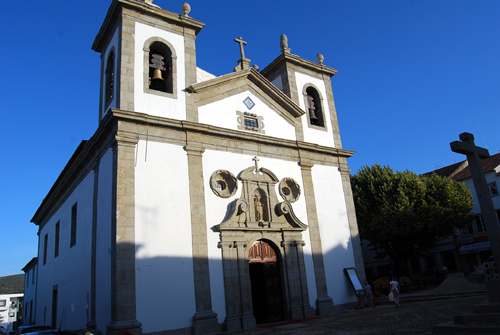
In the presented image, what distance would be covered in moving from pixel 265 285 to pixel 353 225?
459 centimetres

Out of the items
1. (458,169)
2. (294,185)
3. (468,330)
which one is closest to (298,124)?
(294,185)

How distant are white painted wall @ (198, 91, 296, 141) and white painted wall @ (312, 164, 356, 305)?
192 cm

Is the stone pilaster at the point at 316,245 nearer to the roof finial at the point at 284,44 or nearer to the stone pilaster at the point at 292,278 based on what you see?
the stone pilaster at the point at 292,278

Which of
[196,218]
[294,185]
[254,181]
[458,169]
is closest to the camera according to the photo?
[196,218]

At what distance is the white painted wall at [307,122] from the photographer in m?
15.5

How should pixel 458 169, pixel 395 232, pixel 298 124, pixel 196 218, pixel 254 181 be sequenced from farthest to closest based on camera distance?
1. pixel 458 169
2. pixel 395 232
3. pixel 298 124
4. pixel 254 181
5. pixel 196 218

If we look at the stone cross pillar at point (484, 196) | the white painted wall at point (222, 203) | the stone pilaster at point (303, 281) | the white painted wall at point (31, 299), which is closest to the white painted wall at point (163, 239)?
the white painted wall at point (222, 203)

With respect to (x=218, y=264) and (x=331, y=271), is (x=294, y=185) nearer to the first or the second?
(x=331, y=271)

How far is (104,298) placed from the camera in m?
10.4

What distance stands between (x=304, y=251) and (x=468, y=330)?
301 inches

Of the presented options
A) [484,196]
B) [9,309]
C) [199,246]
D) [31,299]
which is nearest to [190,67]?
[199,246]

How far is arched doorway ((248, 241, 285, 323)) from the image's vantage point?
12211 mm

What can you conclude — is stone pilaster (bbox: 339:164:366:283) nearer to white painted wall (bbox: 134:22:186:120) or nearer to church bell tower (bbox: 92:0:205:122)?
church bell tower (bbox: 92:0:205:122)

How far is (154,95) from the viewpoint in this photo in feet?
39.5
